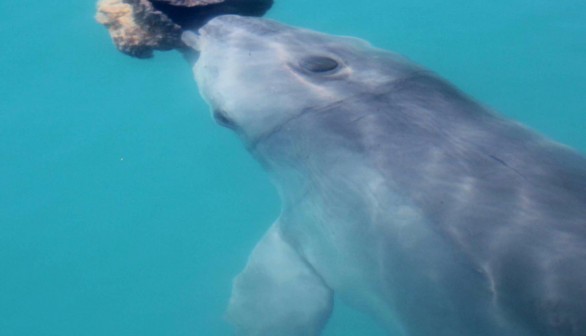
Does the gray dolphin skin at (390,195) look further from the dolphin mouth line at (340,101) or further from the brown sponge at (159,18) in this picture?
the brown sponge at (159,18)

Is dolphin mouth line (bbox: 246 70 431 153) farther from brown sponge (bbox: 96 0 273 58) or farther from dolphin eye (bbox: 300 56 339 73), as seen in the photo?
brown sponge (bbox: 96 0 273 58)

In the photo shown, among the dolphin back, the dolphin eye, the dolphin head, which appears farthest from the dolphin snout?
the dolphin back

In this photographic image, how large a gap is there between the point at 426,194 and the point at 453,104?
1066mm

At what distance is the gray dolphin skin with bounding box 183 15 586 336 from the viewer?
464 centimetres

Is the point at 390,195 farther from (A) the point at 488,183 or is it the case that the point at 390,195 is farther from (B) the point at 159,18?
(B) the point at 159,18

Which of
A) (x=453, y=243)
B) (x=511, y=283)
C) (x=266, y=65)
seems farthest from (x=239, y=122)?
(x=511, y=283)

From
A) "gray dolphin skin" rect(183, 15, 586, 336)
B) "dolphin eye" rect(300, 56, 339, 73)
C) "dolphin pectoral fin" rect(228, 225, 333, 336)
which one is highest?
"dolphin eye" rect(300, 56, 339, 73)

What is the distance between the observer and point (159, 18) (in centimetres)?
773

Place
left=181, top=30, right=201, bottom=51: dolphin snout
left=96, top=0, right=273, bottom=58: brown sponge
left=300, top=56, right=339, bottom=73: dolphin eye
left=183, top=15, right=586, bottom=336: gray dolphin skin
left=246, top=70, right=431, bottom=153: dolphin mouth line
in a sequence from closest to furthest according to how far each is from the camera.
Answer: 1. left=183, top=15, right=586, bottom=336: gray dolphin skin
2. left=246, top=70, right=431, bottom=153: dolphin mouth line
3. left=300, top=56, right=339, bottom=73: dolphin eye
4. left=181, top=30, right=201, bottom=51: dolphin snout
5. left=96, top=0, right=273, bottom=58: brown sponge

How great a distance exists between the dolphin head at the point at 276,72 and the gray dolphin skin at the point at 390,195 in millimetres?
13

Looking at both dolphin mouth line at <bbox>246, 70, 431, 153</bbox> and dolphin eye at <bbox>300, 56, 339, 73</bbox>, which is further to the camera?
dolphin eye at <bbox>300, 56, 339, 73</bbox>

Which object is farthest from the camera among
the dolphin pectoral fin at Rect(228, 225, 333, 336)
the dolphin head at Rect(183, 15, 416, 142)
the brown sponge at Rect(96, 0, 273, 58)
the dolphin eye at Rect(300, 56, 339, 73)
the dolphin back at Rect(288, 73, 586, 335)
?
the brown sponge at Rect(96, 0, 273, 58)

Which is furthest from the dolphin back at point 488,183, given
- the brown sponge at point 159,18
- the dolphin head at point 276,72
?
the brown sponge at point 159,18

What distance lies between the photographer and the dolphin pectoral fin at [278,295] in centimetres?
670
